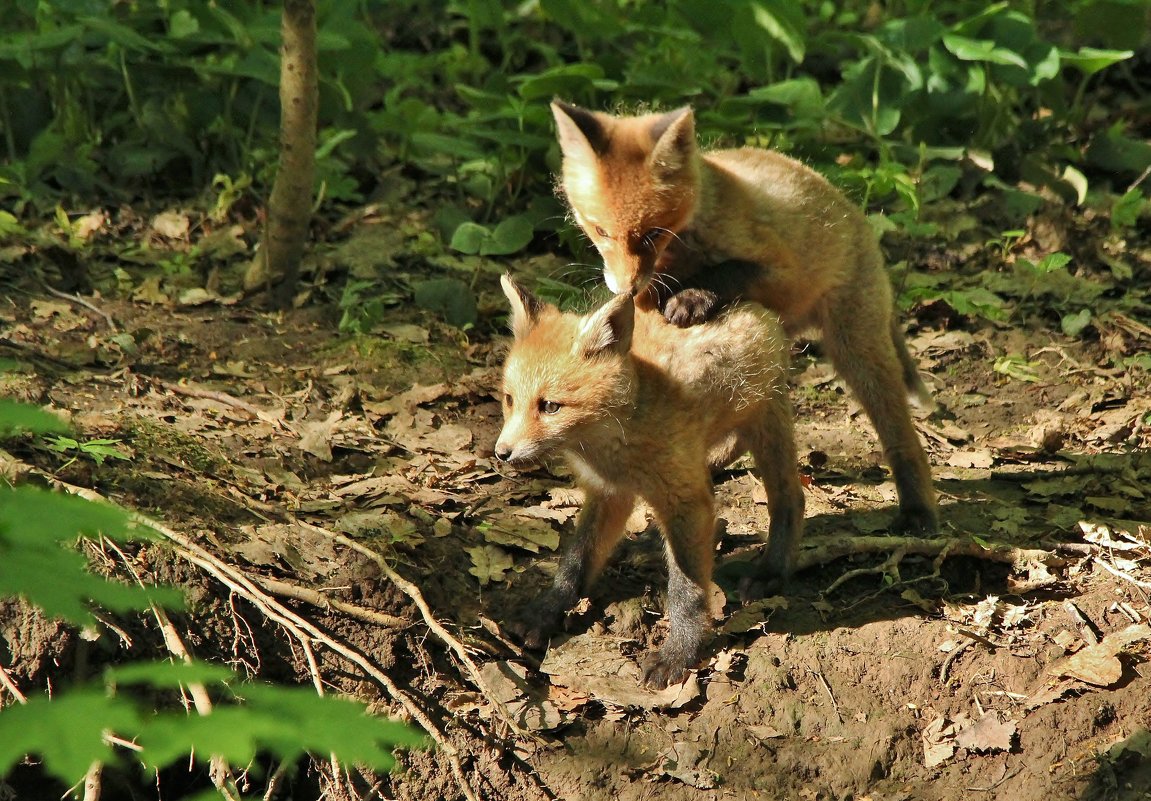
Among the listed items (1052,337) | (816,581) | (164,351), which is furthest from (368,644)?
(1052,337)

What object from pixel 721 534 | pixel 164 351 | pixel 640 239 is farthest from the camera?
pixel 164 351

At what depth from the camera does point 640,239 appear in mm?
5418

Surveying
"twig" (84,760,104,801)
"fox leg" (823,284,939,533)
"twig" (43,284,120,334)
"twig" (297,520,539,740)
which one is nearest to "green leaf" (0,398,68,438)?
"twig" (84,760,104,801)

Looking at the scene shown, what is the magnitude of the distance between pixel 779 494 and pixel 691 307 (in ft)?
3.46

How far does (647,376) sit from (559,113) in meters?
1.53

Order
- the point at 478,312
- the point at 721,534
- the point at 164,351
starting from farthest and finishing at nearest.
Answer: the point at 478,312, the point at 164,351, the point at 721,534

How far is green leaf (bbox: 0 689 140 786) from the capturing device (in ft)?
5.42

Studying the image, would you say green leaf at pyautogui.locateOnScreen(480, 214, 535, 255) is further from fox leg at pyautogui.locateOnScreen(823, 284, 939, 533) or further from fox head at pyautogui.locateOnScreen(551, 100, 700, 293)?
fox leg at pyautogui.locateOnScreen(823, 284, 939, 533)

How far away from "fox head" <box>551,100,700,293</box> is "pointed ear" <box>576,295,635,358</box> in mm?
441

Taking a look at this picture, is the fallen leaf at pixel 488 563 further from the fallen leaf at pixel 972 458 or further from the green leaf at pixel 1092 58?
the green leaf at pixel 1092 58

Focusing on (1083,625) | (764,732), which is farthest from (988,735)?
(764,732)

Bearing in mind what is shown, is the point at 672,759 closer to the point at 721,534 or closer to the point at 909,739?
the point at 909,739

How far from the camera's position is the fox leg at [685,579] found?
5.01 meters

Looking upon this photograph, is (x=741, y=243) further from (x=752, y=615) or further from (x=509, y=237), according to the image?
(x=509, y=237)
